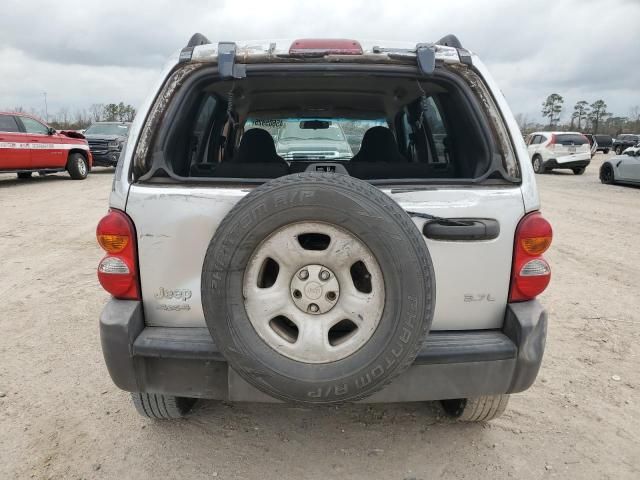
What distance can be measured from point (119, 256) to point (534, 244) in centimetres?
176

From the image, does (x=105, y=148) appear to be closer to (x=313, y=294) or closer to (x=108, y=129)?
(x=108, y=129)

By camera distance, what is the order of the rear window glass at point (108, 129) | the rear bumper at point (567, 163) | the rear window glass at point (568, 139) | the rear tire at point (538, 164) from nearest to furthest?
the rear window glass at point (108, 129)
the rear window glass at point (568, 139)
the rear bumper at point (567, 163)
the rear tire at point (538, 164)

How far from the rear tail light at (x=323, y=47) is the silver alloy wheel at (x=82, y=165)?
14.0m

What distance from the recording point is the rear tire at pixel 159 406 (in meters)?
2.43

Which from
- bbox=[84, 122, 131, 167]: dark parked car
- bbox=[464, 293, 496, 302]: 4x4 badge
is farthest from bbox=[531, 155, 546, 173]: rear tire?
bbox=[464, 293, 496, 302]: 4x4 badge

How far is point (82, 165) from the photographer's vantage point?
47.5 feet

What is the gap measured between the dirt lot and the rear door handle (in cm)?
112

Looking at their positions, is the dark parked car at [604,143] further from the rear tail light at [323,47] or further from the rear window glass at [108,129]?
the rear tail light at [323,47]

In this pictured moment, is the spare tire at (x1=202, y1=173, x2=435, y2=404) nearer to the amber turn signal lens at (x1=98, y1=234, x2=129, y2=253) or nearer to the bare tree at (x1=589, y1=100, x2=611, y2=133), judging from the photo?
the amber turn signal lens at (x1=98, y1=234, x2=129, y2=253)

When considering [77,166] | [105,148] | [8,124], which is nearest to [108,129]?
[105,148]

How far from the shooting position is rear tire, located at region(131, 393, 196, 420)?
2.43m

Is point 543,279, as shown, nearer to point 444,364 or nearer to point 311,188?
point 444,364

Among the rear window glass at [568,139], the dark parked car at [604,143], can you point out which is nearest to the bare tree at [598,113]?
the dark parked car at [604,143]

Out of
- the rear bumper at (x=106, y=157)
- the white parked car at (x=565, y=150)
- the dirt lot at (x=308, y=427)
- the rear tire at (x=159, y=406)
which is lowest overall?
the rear bumper at (x=106, y=157)
